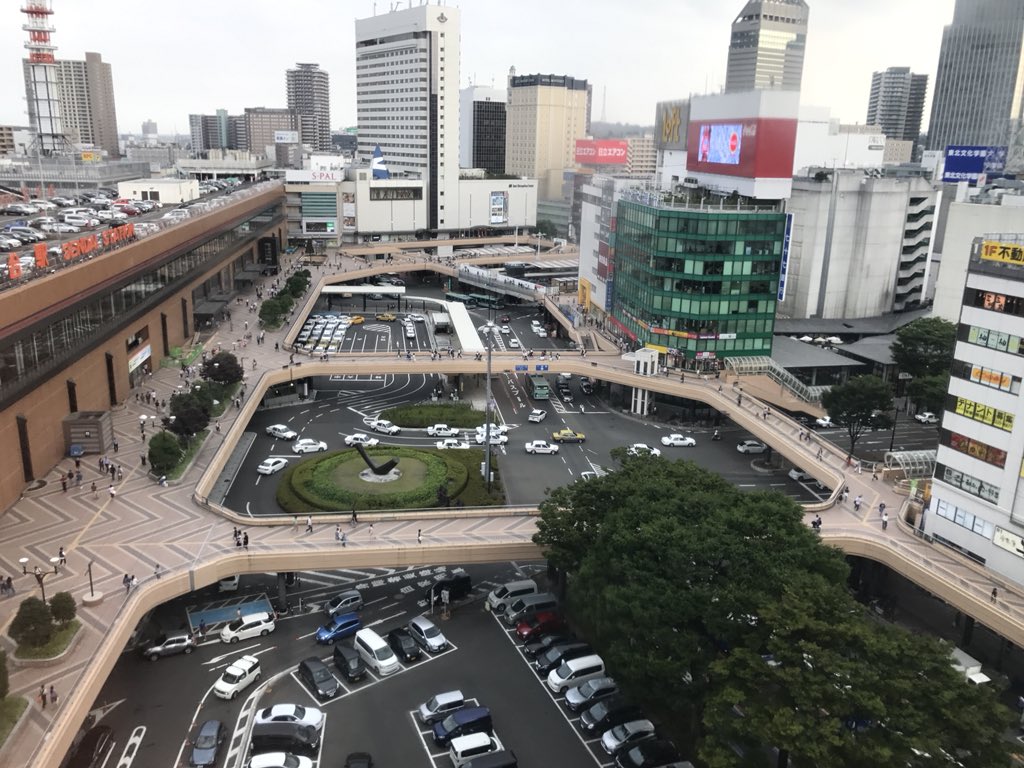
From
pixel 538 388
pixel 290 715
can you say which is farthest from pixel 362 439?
pixel 290 715

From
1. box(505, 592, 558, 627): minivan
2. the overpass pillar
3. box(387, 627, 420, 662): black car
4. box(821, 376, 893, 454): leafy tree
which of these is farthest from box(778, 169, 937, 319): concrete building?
box(387, 627, 420, 662): black car

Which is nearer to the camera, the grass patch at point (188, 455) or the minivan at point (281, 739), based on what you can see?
the minivan at point (281, 739)

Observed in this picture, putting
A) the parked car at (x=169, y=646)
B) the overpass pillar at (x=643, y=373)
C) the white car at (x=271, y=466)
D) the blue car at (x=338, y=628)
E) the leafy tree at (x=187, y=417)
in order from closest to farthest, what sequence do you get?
1. the parked car at (x=169, y=646)
2. the blue car at (x=338, y=628)
3. the leafy tree at (x=187, y=417)
4. the white car at (x=271, y=466)
5. the overpass pillar at (x=643, y=373)

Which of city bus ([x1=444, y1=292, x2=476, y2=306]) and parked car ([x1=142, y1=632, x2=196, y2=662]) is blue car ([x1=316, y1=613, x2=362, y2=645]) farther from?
city bus ([x1=444, y1=292, x2=476, y2=306])

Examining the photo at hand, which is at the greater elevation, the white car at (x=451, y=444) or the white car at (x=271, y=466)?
the white car at (x=271, y=466)

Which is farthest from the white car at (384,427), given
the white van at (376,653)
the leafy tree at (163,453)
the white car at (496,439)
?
the white van at (376,653)

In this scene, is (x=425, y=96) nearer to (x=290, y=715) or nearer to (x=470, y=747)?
(x=290, y=715)

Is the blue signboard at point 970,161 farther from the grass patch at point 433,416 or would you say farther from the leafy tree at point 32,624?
the leafy tree at point 32,624
